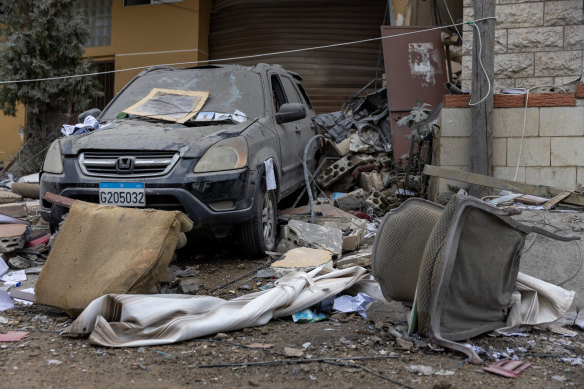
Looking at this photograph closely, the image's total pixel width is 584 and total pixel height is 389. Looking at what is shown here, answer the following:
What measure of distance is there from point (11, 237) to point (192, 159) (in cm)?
185

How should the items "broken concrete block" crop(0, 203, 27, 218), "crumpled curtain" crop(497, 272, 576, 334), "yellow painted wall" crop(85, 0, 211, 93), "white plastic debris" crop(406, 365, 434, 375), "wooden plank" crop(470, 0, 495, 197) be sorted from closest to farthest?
"white plastic debris" crop(406, 365, 434, 375)
"crumpled curtain" crop(497, 272, 576, 334)
"wooden plank" crop(470, 0, 495, 197)
"broken concrete block" crop(0, 203, 27, 218)
"yellow painted wall" crop(85, 0, 211, 93)

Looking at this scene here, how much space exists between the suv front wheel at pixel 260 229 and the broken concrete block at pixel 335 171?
10.3ft

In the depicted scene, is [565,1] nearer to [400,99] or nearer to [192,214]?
[400,99]

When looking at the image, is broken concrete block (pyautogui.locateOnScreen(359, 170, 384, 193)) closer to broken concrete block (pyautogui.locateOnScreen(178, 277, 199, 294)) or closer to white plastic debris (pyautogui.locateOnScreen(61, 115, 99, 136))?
white plastic debris (pyautogui.locateOnScreen(61, 115, 99, 136))

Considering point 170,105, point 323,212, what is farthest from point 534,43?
point 170,105

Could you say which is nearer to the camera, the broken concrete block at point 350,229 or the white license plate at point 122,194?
the white license plate at point 122,194

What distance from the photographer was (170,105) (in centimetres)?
633

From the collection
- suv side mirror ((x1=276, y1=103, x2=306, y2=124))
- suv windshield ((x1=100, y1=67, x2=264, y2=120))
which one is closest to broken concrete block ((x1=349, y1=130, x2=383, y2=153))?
suv windshield ((x1=100, y1=67, x2=264, y2=120))

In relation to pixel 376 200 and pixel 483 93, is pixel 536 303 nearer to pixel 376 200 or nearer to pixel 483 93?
pixel 483 93

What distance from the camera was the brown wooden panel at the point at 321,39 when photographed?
12.8 metres

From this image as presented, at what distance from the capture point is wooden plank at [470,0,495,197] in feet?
21.9

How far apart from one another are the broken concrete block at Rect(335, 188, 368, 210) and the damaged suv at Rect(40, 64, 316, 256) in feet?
5.22

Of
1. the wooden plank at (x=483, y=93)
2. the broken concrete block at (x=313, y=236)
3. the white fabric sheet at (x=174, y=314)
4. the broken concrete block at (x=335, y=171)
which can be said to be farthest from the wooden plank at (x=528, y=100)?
the white fabric sheet at (x=174, y=314)

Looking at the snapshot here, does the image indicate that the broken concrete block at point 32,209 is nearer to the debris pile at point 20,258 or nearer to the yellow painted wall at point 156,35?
the debris pile at point 20,258
